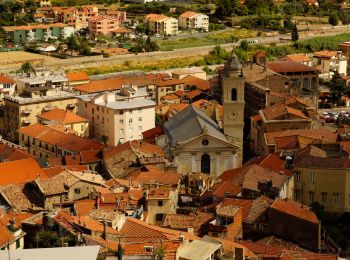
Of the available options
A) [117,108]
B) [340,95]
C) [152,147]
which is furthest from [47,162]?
[340,95]

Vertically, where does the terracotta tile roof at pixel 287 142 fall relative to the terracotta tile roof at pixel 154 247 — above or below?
below

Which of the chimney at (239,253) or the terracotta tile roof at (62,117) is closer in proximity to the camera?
the chimney at (239,253)

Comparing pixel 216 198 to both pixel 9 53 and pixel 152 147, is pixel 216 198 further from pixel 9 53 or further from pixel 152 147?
pixel 9 53

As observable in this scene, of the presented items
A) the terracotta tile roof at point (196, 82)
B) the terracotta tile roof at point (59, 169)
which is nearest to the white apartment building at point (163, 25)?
the terracotta tile roof at point (196, 82)

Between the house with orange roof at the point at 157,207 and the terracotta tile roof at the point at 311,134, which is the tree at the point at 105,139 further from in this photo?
the house with orange roof at the point at 157,207

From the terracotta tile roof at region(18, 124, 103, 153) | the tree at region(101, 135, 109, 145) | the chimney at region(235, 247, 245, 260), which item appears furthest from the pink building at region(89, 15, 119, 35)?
the chimney at region(235, 247, 245, 260)

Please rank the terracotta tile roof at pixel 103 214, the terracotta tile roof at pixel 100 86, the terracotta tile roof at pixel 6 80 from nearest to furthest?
the terracotta tile roof at pixel 103 214, the terracotta tile roof at pixel 6 80, the terracotta tile roof at pixel 100 86
